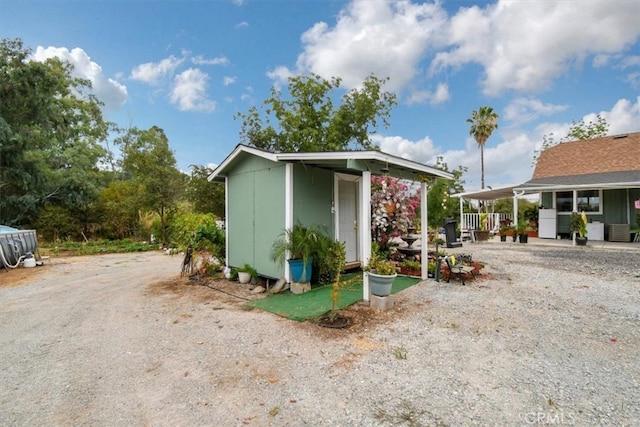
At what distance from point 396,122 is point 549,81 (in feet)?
26.2

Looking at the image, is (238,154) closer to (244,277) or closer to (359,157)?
(244,277)

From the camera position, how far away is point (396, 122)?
64.2 feet

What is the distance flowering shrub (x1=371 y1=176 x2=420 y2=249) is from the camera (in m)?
7.70

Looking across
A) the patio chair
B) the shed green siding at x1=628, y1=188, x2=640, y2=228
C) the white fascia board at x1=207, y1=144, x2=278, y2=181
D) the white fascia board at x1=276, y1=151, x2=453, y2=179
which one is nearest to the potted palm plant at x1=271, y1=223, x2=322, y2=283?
the white fascia board at x1=276, y1=151, x2=453, y2=179

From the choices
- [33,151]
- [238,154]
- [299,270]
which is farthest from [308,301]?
[33,151]

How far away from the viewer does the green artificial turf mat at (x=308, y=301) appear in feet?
14.9

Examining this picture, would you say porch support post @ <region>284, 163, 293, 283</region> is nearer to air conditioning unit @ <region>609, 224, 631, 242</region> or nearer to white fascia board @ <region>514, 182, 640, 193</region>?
white fascia board @ <region>514, 182, 640, 193</region>

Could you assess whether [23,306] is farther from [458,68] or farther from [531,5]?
[458,68]

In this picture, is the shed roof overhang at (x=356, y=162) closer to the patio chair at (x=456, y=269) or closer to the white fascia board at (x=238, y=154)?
the white fascia board at (x=238, y=154)

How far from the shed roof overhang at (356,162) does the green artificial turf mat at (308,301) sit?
190 centimetres

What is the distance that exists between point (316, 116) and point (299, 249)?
13.3 m

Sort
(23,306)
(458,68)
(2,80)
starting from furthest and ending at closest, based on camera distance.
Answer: (458,68) → (2,80) → (23,306)

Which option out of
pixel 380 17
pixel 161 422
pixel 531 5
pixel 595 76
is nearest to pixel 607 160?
pixel 595 76

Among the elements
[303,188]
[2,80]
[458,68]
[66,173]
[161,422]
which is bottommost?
[161,422]
